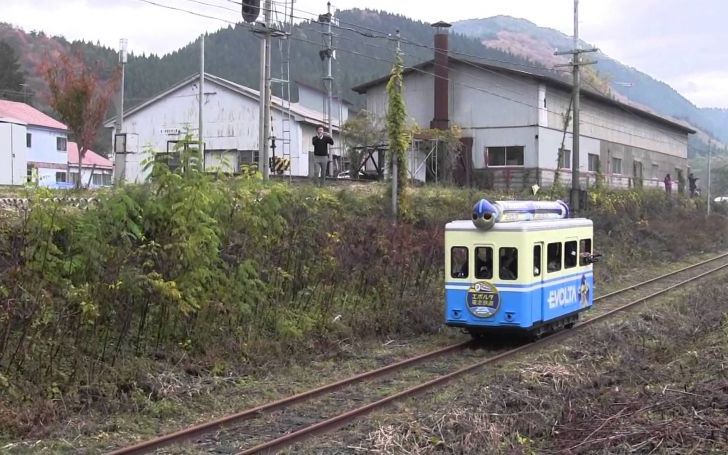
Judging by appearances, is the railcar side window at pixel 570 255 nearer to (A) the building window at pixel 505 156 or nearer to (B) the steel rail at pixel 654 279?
(B) the steel rail at pixel 654 279

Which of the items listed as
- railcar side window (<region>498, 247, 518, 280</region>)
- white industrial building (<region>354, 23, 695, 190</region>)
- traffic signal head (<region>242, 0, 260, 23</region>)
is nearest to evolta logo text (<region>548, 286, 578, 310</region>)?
railcar side window (<region>498, 247, 518, 280</region>)

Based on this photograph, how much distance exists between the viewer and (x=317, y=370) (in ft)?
39.5

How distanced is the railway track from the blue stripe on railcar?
22.3 inches

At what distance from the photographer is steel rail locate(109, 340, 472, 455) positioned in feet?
26.0

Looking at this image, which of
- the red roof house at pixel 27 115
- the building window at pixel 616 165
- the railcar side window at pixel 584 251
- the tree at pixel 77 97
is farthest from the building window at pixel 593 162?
the red roof house at pixel 27 115

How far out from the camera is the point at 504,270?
1334cm

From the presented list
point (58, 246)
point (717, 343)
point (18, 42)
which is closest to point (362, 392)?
point (58, 246)

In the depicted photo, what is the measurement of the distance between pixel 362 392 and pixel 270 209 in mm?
3657

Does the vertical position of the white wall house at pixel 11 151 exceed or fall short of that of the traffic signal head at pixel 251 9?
it falls short

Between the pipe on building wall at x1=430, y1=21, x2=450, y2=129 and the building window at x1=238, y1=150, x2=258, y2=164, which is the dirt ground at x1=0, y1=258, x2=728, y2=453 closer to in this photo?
the pipe on building wall at x1=430, y1=21, x2=450, y2=129

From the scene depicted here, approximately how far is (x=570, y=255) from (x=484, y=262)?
2500 millimetres

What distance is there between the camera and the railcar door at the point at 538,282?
1347 cm

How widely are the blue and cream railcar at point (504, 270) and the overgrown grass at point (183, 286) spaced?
207 centimetres

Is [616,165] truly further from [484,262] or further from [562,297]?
[484,262]
